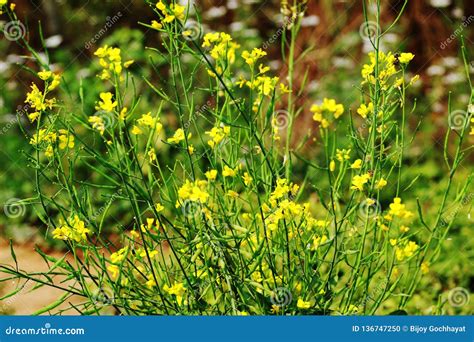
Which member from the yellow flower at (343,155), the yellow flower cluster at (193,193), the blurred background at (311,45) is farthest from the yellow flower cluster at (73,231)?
the blurred background at (311,45)

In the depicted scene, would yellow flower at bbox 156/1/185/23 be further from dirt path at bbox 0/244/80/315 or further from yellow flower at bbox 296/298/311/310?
dirt path at bbox 0/244/80/315

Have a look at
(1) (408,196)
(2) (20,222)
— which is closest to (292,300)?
(1) (408,196)

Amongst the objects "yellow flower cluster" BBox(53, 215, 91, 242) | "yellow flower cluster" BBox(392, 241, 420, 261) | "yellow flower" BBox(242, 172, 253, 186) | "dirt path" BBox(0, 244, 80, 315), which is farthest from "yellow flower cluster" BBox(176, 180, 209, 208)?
"dirt path" BBox(0, 244, 80, 315)

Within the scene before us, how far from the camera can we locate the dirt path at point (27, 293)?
11.2 feet

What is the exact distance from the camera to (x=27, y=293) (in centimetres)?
320

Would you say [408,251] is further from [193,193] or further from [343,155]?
[193,193]

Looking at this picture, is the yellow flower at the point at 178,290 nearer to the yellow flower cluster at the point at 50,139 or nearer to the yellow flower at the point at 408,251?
the yellow flower cluster at the point at 50,139

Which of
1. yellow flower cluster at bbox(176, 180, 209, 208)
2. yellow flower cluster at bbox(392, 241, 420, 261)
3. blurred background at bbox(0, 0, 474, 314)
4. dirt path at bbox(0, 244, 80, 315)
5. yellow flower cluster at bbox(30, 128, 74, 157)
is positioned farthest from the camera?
blurred background at bbox(0, 0, 474, 314)

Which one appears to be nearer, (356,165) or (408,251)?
(356,165)

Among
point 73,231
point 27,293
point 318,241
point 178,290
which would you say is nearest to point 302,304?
point 318,241

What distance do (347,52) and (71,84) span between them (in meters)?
1.85

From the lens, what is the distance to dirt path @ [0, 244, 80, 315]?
341cm

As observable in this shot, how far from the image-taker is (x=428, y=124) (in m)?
4.93

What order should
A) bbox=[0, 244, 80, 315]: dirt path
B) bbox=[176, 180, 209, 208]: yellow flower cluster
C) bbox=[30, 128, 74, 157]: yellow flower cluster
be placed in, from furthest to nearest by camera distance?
bbox=[0, 244, 80, 315]: dirt path
bbox=[30, 128, 74, 157]: yellow flower cluster
bbox=[176, 180, 209, 208]: yellow flower cluster
